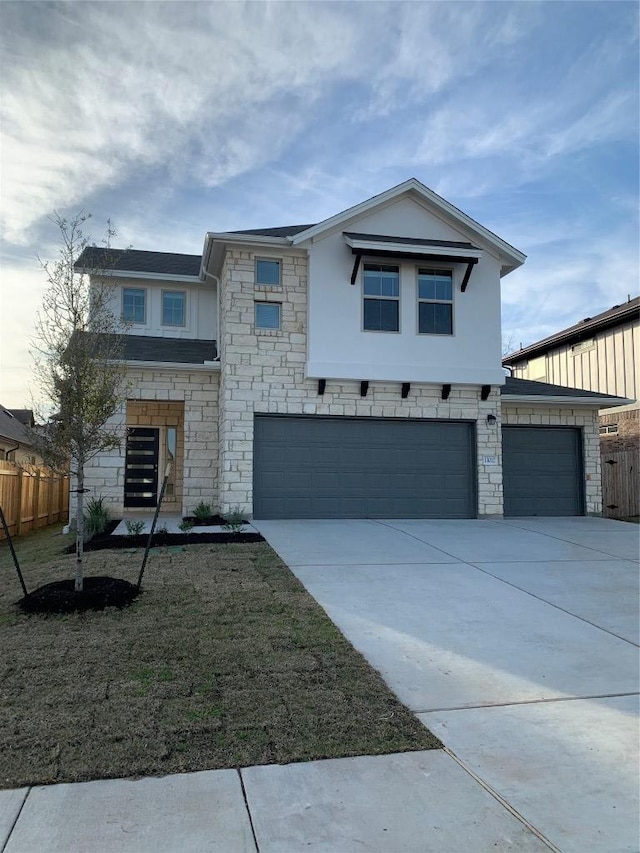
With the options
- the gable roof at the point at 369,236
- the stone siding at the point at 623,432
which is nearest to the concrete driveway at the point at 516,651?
the gable roof at the point at 369,236

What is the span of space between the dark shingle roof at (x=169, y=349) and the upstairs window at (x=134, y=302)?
0.64m

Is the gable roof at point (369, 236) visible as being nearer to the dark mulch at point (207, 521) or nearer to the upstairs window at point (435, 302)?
the upstairs window at point (435, 302)

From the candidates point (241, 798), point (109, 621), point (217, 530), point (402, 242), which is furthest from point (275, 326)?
point (241, 798)

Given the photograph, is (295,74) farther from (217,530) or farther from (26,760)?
(26,760)

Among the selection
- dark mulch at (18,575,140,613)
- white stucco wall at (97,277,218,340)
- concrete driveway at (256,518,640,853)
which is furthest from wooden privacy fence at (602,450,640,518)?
dark mulch at (18,575,140,613)

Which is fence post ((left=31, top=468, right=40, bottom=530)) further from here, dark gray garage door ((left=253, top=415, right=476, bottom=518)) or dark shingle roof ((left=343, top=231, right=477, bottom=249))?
dark shingle roof ((left=343, top=231, right=477, bottom=249))

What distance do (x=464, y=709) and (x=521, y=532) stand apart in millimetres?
8174

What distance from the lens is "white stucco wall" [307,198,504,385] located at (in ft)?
43.6

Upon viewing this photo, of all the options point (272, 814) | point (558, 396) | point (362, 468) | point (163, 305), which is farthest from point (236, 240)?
point (272, 814)

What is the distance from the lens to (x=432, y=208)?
46.0 feet

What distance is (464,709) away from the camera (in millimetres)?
4172

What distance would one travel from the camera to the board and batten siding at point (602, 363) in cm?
1961

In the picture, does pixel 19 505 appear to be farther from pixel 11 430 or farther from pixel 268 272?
pixel 11 430

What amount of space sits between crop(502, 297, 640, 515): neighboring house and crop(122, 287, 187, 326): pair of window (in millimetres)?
12261
